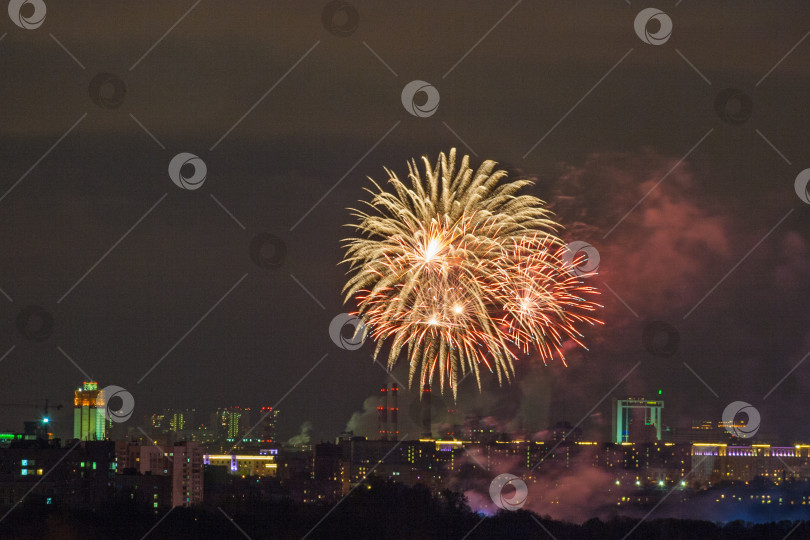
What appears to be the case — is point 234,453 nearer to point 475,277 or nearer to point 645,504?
point 645,504

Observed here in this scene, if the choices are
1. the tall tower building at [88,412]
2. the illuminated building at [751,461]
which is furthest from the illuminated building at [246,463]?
the illuminated building at [751,461]

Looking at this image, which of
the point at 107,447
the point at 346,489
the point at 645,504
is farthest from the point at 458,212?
the point at 645,504

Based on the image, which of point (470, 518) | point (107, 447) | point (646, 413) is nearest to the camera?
point (470, 518)

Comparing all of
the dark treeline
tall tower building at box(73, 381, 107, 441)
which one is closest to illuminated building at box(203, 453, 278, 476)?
tall tower building at box(73, 381, 107, 441)

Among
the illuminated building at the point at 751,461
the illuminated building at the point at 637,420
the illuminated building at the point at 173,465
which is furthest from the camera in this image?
the illuminated building at the point at 751,461

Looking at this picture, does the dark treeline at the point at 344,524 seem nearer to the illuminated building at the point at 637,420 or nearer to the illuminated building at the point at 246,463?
the illuminated building at the point at 637,420

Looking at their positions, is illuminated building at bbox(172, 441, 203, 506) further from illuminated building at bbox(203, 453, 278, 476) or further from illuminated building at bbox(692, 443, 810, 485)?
illuminated building at bbox(692, 443, 810, 485)

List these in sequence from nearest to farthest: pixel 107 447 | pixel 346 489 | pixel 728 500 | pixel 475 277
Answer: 1. pixel 475 277
2. pixel 107 447
3. pixel 346 489
4. pixel 728 500

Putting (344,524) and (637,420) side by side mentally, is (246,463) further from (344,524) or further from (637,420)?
(344,524)
